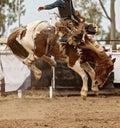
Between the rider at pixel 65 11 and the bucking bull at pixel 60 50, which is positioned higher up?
the rider at pixel 65 11

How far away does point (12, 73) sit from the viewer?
16391 millimetres

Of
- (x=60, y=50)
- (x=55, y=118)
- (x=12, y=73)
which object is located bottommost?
(x=12, y=73)

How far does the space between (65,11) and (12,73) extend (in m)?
6.16

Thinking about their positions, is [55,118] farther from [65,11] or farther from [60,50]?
[65,11]

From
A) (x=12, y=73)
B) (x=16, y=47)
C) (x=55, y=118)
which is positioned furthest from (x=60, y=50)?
(x=12, y=73)

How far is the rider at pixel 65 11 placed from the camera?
34.3 ft

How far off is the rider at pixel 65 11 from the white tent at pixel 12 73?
543 centimetres

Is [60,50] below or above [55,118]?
above

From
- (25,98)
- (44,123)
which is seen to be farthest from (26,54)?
(25,98)

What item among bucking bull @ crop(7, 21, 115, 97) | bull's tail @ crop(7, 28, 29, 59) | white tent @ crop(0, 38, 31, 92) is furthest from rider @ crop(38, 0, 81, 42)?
white tent @ crop(0, 38, 31, 92)

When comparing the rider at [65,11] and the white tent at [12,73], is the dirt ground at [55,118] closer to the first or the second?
the rider at [65,11]

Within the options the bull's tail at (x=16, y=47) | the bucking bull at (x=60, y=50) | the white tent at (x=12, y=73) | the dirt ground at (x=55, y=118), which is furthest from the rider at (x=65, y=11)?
the white tent at (x=12, y=73)

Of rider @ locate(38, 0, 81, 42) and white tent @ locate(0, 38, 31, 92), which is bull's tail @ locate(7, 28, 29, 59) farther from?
white tent @ locate(0, 38, 31, 92)

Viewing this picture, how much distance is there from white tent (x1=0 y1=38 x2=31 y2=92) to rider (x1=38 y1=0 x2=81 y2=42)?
543 cm
